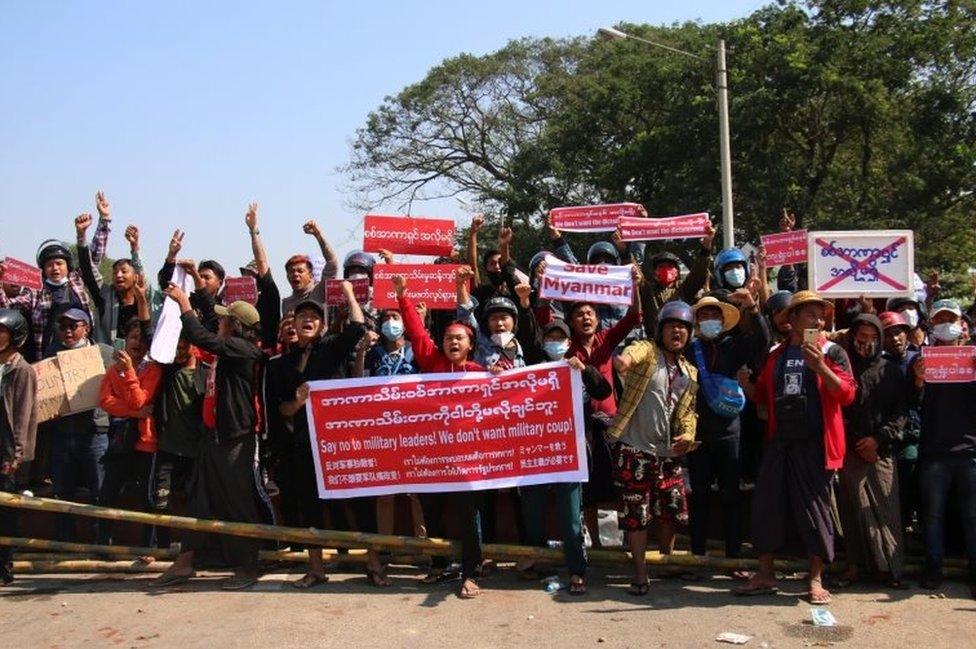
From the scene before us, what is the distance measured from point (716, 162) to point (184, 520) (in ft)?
64.9

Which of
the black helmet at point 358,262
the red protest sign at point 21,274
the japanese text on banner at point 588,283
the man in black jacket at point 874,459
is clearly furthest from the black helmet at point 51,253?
the man in black jacket at point 874,459

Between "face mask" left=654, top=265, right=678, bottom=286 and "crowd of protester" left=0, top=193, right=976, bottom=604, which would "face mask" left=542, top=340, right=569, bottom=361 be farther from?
"face mask" left=654, top=265, right=678, bottom=286

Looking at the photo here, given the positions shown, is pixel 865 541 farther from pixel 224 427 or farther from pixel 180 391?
pixel 180 391

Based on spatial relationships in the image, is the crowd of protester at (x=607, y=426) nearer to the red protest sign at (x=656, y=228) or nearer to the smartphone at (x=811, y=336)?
the smartphone at (x=811, y=336)

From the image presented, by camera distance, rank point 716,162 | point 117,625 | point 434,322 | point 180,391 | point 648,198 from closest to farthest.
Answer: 1. point 117,625
2. point 180,391
3. point 434,322
4. point 716,162
5. point 648,198

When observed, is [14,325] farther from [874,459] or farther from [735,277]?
[874,459]

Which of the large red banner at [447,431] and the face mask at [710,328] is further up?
the face mask at [710,328]

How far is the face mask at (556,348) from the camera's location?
24.1ft

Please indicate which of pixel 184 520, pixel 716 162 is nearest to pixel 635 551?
pixel 184 520

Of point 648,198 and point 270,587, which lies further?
point 648,198

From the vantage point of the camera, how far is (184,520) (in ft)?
24.4

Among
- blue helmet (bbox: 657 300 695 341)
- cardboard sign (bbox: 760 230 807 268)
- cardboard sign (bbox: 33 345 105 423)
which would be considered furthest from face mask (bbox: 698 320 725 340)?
cardboard sign (bbox: 33 345 105 423)

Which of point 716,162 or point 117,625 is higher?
point 716,162

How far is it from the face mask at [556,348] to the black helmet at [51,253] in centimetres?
472
